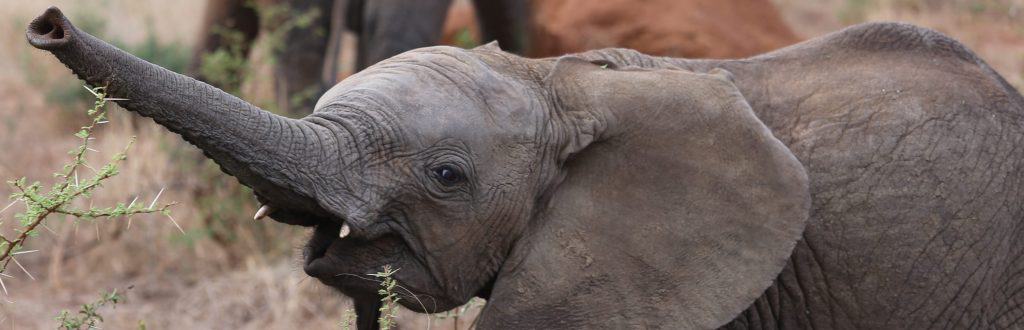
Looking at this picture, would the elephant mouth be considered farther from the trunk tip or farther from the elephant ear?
the trunk tip

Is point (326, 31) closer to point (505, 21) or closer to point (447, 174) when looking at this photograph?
point (505, 21)

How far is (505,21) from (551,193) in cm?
536

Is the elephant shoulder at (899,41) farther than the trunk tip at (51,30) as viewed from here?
Yes

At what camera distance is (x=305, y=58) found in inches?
311

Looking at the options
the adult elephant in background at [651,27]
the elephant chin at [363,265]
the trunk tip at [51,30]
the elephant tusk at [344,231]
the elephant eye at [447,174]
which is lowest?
the elephant chin at [363,265]

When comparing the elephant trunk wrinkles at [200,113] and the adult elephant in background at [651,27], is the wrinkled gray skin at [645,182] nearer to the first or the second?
the elephant trunk wrinkles at [200,113]

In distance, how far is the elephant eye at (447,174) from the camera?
3.05 m

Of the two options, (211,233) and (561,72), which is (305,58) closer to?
(211,233)

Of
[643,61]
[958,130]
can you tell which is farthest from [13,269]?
[958,130]

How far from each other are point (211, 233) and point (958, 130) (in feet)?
14.0

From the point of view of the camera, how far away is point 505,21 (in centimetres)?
850

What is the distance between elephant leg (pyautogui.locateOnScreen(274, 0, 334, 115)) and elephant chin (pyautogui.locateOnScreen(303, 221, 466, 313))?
4.48 m

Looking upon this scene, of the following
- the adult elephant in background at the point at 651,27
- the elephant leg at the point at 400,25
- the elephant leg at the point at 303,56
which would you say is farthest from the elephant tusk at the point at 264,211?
the adult elephant in background at the point at 651,27

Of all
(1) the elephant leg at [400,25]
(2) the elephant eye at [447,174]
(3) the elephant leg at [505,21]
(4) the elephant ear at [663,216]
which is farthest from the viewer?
(3) the elephant leg at [505,21]
